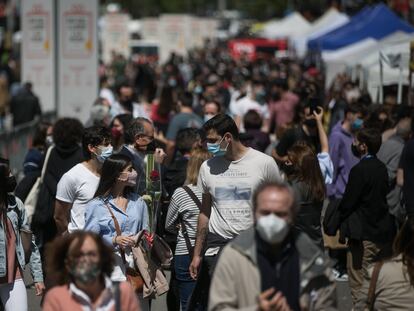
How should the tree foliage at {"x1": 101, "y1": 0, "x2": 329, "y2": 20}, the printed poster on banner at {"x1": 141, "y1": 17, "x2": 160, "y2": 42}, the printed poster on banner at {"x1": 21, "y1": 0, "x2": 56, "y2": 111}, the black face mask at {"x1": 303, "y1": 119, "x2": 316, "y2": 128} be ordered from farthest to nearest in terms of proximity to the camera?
1. the tree foliage at {"x1": 101, "y1": 0, "x2": 329, "y2": 20}
2. the printed poster on banner at {"x1": 141, "y1": 17, "x2": 160, "y2": 42}
3. the printed poster on banner at {"x1": 21, "y1": 0, "x2": 56, "y2": 111}
4. the black face mask at {"x1": 303, "y1": 119, "x2": 316, "y2": 128}

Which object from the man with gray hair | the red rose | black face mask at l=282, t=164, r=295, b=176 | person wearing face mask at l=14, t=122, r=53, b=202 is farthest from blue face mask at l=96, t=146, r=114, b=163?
person wearing face mask at l=14, t=122, r=53, b=202

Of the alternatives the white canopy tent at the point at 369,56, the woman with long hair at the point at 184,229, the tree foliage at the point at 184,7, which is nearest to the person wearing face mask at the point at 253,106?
the white canopy tent at the point at 369,56

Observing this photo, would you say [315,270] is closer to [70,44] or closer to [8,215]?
[8,215]

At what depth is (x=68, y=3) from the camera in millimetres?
23641

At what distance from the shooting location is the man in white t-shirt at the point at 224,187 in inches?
297

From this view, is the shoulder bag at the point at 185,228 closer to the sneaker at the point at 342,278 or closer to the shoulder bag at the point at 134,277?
the shoulder bag at the point at 134,277

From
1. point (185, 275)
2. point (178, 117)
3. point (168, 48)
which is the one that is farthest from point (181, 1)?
point (185, 275)

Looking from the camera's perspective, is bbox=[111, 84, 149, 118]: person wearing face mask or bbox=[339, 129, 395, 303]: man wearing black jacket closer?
bbox=[339, 129, 395, 303]: man wearing black jacket

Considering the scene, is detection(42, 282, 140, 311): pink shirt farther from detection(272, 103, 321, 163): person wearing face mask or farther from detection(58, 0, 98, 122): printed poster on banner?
detection(58, 0, 98, 122): printed poster on banner

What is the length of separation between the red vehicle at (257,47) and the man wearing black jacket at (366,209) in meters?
46.6

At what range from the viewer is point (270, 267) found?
515 centimetres

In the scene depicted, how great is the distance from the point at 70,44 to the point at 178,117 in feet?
29.7

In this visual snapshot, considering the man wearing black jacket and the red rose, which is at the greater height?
the red rose

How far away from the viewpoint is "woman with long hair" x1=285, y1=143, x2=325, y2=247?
28.0 feet
